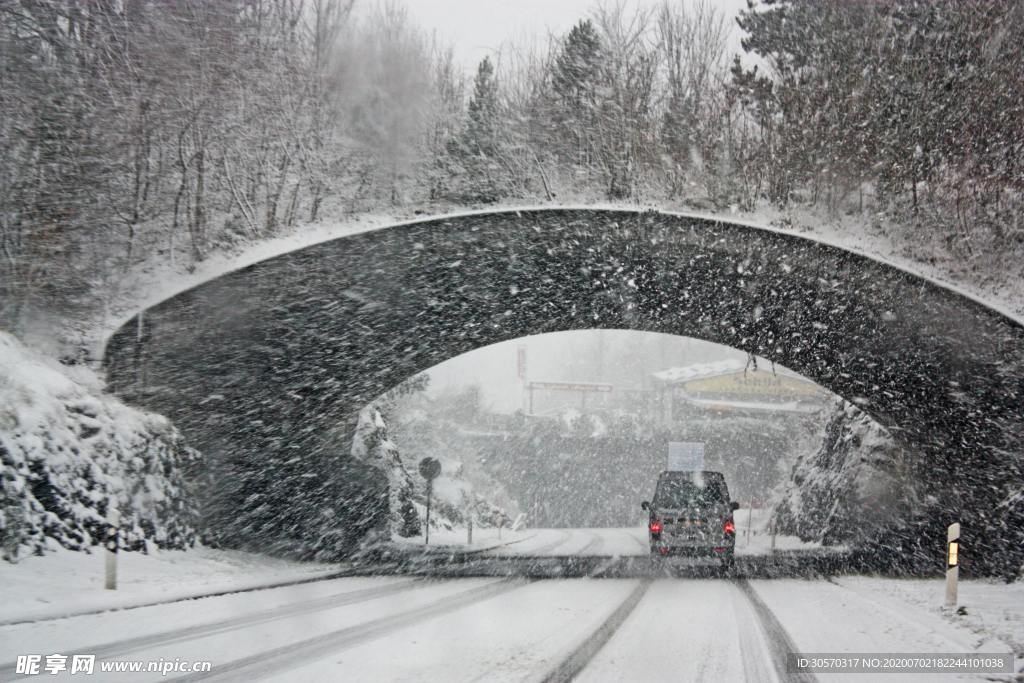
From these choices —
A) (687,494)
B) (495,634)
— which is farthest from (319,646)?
(687,494)

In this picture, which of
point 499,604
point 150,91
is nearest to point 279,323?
point 150,91

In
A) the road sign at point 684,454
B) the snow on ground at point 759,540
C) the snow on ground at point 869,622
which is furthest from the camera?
the road sign at point 684,454

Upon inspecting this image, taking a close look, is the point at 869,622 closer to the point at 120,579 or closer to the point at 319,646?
the point at 319,646

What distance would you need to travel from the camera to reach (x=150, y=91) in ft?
51.0

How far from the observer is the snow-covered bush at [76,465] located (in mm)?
10703

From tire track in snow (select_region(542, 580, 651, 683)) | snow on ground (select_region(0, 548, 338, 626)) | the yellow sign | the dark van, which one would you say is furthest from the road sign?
tire track in snow (select_region(542, 580, 651, 683))

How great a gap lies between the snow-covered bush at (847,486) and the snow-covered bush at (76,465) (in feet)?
52.5

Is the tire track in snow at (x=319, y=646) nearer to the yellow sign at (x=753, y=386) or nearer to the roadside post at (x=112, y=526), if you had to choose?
the roadside post at (x=112, y=526)

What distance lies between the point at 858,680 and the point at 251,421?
14275 mm

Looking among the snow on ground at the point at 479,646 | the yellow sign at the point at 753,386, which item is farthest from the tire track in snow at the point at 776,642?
the yellow sign at the point at 753,386

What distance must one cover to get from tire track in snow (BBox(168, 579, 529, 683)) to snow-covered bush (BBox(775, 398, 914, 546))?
13023 mm

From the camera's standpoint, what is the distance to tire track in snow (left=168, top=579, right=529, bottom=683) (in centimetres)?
607

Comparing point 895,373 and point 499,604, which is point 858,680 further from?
point 895,373

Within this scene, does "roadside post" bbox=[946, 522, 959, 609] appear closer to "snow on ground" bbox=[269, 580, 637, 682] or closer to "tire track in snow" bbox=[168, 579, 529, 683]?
"snow on ground" bbox=[269, 580, 637, 682]
